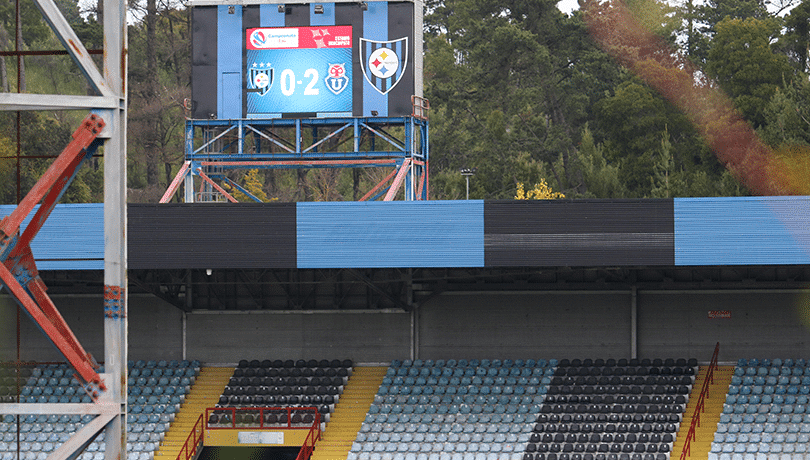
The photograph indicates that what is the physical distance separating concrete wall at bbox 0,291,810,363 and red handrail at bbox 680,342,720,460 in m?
0.52

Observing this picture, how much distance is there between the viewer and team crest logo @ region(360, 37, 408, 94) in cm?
2978

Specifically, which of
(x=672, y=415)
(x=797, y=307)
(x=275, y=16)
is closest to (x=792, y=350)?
(x=797, y=307)

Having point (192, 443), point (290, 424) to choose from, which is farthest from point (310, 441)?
point (192, 443)

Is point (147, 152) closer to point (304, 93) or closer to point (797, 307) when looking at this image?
point (304, 93)

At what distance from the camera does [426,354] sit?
28.1 m

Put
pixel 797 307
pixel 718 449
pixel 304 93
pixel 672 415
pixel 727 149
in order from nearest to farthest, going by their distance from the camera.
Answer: pixel 718 449, pixel 672 415, pixel 797 307, pixel 304 93, pixel 727 149

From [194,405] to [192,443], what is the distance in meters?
1.87

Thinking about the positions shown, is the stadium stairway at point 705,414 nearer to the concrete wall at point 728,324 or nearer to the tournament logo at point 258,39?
the concrete wall at point 728,324

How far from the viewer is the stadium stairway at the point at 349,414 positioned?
24172 mm

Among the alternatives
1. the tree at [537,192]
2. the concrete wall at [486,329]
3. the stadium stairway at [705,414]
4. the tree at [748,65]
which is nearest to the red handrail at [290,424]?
the concrete wall at [486,329]

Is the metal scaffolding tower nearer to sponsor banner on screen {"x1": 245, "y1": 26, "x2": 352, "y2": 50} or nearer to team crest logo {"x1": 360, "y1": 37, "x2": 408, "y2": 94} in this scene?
team crest logo {"x1": 360, "y1": 37, "x2": 408, "y2": 94}

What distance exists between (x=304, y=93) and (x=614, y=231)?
37.7 feet

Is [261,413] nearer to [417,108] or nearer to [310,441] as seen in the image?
[310,441]

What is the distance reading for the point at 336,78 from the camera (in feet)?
98.3
